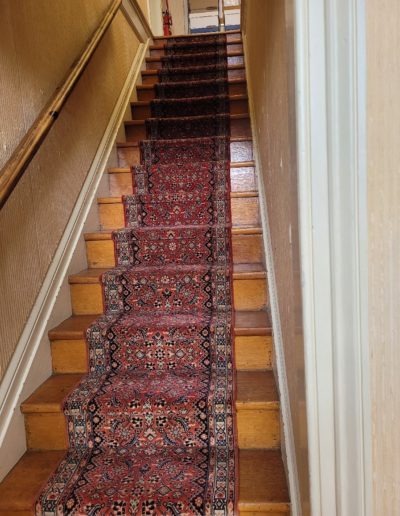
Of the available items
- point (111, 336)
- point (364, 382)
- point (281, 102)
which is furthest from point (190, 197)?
point (364, 382)

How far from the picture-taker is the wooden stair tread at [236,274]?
189 centimetres

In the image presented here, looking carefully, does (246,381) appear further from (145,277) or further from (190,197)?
(190,197)

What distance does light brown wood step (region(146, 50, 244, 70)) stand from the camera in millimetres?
3901

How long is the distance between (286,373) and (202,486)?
42 centimetres

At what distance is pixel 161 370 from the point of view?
1.75 m

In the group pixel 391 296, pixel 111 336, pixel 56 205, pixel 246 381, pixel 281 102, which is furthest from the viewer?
pixel 56 205

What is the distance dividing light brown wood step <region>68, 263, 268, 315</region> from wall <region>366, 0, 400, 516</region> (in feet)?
3.93

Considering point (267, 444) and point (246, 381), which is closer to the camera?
point (267, 444)

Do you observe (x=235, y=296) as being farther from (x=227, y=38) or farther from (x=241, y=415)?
(x=227, y=38)

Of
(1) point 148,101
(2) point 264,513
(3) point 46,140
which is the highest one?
(1) point 148,101

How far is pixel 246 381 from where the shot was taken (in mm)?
1618

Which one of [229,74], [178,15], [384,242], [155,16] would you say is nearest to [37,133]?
[384,242]

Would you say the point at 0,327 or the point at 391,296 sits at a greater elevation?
the point at 391,296

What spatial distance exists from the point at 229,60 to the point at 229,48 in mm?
298
